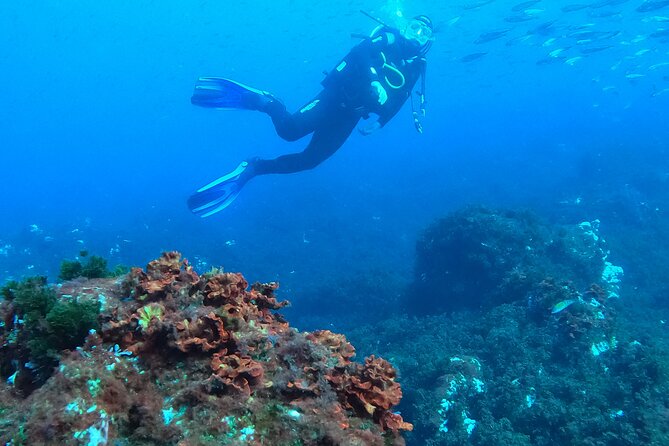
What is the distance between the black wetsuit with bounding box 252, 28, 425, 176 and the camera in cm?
1124

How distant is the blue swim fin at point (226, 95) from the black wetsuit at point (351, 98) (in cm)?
41

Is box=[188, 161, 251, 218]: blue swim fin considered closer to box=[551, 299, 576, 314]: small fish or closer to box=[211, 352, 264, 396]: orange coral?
box=[211, 352, 264, 396]: orange coral

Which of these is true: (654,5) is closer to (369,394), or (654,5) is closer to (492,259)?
(492,259)

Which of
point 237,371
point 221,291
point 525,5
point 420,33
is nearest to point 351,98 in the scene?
point 420,33

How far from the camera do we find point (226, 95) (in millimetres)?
11797

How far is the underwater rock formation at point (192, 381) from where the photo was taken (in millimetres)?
2170

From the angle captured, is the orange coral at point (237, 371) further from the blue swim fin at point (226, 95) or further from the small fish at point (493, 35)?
the small fish at point (493, 35)

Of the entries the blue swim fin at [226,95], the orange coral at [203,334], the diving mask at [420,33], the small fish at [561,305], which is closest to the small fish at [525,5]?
the diving mask at [420,33]

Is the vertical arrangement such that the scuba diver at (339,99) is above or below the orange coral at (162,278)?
above

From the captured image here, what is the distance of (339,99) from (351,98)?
1.66 feet

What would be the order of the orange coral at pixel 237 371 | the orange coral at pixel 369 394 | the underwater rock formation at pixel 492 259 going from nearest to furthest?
the orange coral at pixel 237 371 < the orange coral at pixel 369 394 < the underwater rock formation at pixel 492 259

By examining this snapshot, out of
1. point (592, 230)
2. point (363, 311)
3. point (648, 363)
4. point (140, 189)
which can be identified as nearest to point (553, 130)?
point (592, 230)

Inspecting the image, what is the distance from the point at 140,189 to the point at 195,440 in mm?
58994

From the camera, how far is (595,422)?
7258mm
